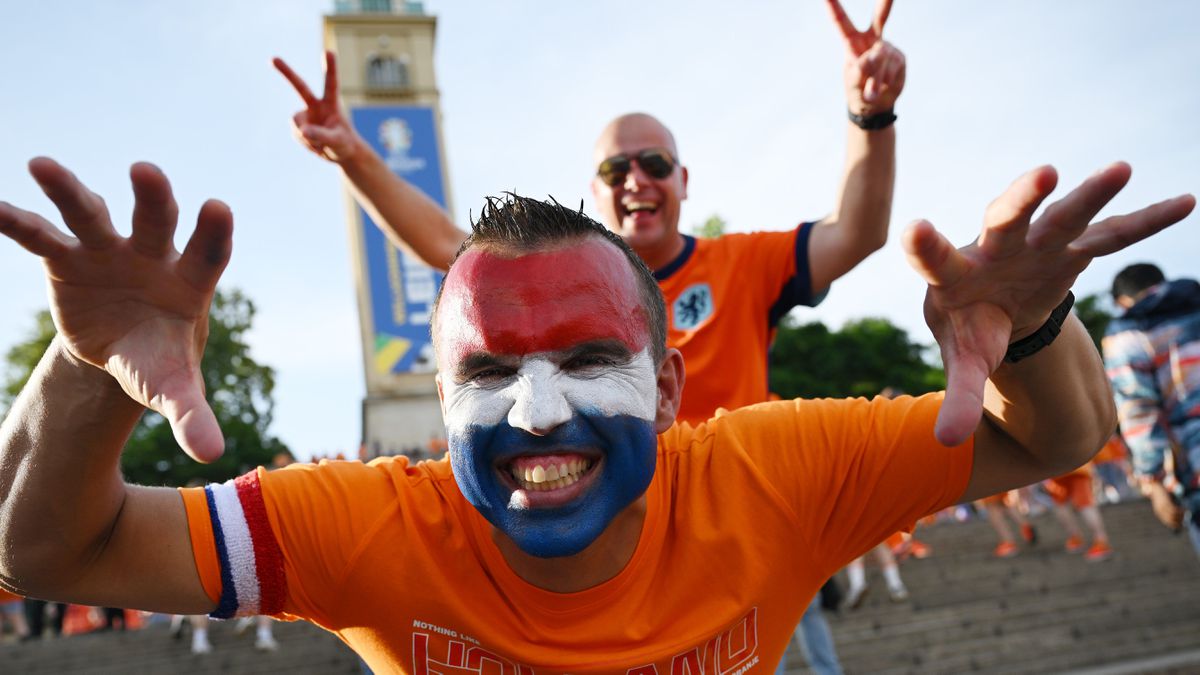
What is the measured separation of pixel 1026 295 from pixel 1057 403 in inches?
13.4

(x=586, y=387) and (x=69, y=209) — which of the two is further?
(x=586, y=387)

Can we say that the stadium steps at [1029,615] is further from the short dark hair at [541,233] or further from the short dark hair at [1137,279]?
the short dark hair at [541,233]

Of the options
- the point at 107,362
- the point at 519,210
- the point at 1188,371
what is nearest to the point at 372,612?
the point at 107,362

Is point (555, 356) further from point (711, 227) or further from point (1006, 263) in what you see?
point (711, 227)

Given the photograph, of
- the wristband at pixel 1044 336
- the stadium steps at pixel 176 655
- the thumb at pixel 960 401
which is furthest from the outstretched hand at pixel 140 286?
the stadium steps at pixel 176 655

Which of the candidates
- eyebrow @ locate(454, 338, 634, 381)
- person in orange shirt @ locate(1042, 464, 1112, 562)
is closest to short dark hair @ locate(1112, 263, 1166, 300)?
eyebrow @ locate(454, 338, 634, 381)

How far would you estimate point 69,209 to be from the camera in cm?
152

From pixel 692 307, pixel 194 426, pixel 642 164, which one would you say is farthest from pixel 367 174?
pixel 194 426

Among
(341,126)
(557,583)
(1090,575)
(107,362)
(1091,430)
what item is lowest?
(1090,575)

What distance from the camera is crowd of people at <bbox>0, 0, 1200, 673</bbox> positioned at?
5.41ft

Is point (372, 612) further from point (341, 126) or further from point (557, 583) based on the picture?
point (341, 126)

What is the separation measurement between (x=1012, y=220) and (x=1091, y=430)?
685 millimetres

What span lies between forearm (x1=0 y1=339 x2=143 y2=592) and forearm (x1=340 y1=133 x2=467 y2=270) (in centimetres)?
201

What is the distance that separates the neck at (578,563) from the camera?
2203 mm
